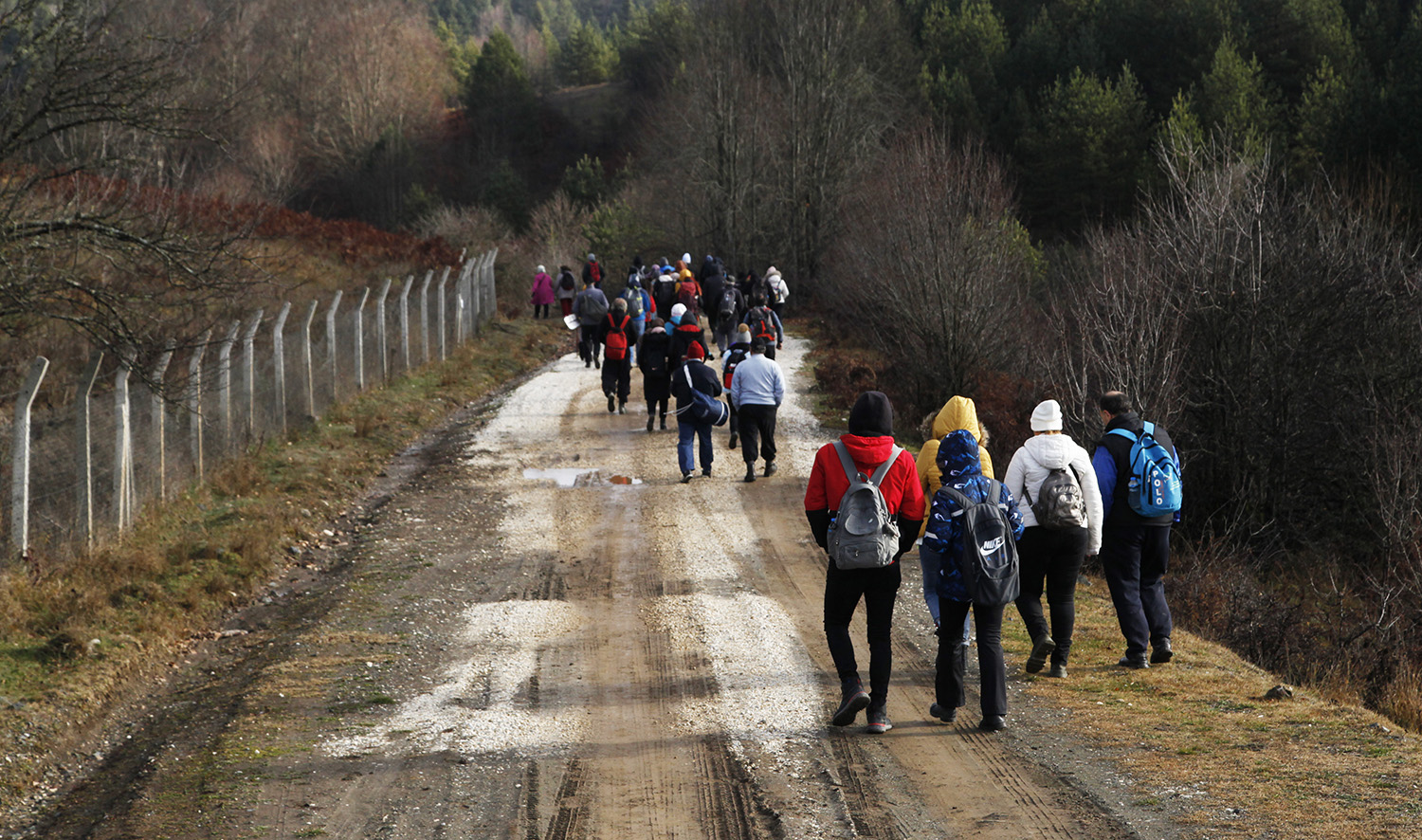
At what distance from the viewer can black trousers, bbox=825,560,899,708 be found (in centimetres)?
692

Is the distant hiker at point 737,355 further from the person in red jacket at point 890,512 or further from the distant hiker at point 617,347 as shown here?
the person in red jacket at point 890,512

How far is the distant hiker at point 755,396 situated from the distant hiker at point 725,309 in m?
6.39

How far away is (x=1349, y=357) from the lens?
2042 cm

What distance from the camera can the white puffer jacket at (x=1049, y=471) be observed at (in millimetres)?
7852

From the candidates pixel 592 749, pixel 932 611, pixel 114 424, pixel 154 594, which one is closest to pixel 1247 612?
pixel 932 611

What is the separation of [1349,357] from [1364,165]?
19153 millimetres

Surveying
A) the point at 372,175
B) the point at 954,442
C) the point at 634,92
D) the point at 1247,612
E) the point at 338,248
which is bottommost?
the point at 1247,612

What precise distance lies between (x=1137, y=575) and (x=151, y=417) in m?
9.64

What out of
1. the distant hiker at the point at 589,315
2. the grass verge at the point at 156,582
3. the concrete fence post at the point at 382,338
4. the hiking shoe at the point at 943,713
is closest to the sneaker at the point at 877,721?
the hiking shoe at the point at 943,713

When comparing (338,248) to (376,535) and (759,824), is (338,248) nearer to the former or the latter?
(376,535)

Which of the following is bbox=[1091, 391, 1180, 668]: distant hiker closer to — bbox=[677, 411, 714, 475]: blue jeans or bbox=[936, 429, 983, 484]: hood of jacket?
bbox=[936, 429, 983, 484]: hood of jacket

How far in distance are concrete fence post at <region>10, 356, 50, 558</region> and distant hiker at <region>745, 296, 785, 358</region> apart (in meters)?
7.99

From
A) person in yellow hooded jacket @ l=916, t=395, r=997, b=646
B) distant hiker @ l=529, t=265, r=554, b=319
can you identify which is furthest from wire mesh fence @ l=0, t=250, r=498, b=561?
distant hiker @ l=529, t=265, r=554, b=319

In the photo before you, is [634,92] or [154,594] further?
[634,92]
